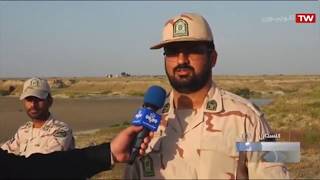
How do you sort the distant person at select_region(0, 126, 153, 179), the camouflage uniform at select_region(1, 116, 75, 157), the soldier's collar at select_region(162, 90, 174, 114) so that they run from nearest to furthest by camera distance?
the distant person at select_region(0, 126, 153, 179)
the soldier's collar at select_region(162, 90, 174, 114)
the camouflage uniform at select_region(1, 116, 75, 157)

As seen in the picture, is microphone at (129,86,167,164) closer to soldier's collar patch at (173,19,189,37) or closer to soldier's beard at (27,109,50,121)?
soldier's collar patch at (173,19,189,37)

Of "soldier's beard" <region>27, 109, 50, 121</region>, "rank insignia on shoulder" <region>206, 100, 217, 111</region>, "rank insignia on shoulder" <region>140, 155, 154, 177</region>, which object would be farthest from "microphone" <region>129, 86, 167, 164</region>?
"soldier's beard" <region>27, 109, 50, 121</region>

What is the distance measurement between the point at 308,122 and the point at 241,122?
65.3 ft

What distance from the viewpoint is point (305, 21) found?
17.8 feet

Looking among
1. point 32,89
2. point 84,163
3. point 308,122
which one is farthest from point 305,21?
point 308,122

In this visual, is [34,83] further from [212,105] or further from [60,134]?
[212,105]

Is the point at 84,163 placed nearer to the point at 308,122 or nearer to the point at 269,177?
the point at 269,177

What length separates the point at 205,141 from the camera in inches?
102

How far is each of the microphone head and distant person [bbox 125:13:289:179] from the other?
15 cm

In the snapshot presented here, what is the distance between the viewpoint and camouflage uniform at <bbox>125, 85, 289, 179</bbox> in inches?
98.8

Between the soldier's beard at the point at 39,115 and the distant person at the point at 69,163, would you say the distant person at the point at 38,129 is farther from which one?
the distant person at the point at 69,163

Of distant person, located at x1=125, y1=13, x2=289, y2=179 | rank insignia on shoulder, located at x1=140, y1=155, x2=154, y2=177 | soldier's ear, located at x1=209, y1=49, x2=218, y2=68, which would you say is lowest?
rank insignia on shoulder, located at x1=140, y1=155, x2=154, y2=177

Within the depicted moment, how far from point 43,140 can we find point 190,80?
244cm

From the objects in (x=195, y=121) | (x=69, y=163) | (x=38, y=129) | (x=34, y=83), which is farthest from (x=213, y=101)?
(x=34, y=83)
